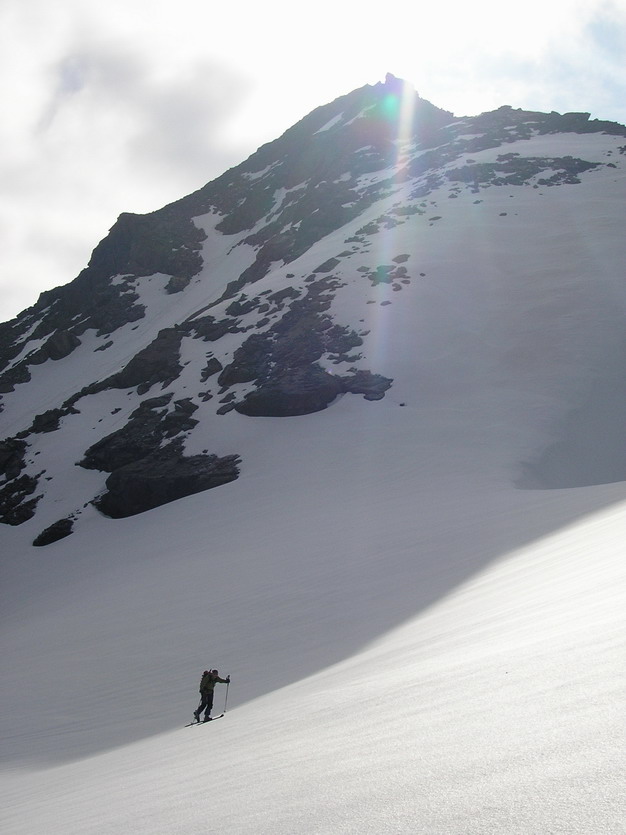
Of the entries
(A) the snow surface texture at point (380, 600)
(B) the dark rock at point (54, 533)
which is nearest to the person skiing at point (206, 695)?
(A) the snow surface texture at point (380, 600)

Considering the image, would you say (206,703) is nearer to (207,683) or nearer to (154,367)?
(207,683)

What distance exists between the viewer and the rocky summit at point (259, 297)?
3061 centimetres

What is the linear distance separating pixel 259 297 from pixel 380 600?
1215 inches

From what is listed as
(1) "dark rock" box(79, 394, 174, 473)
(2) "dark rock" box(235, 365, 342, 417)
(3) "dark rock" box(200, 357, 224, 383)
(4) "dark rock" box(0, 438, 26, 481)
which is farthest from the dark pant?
(4) "dark rock" box(0, 438, 26, 481)

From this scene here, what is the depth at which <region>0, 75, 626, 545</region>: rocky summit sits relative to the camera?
3061cm

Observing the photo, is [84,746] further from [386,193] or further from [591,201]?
[386,193]

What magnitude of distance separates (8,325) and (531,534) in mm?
78814

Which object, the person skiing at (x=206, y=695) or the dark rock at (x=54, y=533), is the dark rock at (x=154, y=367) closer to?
the dark rock at (x=54, y=533)

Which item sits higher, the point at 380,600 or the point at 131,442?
the point at 131,442

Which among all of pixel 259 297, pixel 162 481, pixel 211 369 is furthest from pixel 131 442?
pixel 259 297

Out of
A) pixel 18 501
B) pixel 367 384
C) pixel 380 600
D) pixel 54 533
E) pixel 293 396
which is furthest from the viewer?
pixel 18 501

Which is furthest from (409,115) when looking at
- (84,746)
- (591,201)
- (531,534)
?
(84,746)

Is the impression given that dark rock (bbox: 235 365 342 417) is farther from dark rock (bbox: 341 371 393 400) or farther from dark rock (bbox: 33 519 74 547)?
dark rock (bbox: 33 519 74 547)

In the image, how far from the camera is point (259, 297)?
4141 cm
